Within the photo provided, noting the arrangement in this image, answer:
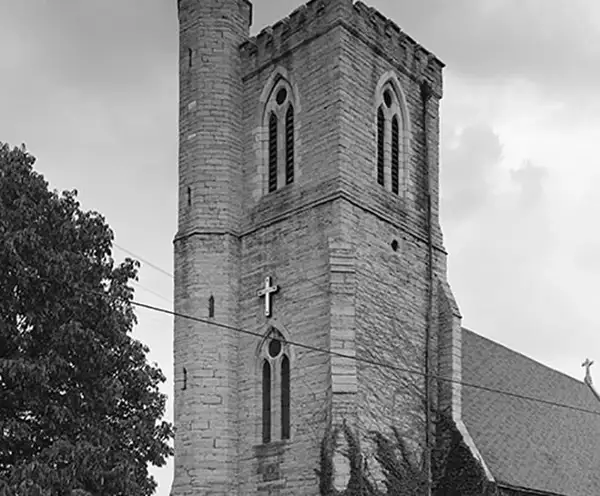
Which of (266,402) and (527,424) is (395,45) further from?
(527,424)

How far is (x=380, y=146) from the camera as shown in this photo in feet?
90.7

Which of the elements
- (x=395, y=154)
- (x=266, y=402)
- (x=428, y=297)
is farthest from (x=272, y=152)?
(x=266, y=402)

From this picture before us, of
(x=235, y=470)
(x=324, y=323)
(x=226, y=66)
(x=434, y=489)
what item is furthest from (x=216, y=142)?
(x=434, y=489)

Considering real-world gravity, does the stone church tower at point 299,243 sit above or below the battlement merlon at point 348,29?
Answer: below

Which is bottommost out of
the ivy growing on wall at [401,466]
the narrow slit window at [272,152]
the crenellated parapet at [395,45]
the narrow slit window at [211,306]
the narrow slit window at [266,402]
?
the ivy growing on wall at [401,466]

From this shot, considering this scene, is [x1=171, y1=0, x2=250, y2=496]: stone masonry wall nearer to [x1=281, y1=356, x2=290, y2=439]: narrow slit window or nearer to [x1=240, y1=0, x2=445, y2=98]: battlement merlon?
[x1=240, y1=0, x2=445, y2=98]: battlement merlon

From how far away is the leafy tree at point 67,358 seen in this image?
58.9ft

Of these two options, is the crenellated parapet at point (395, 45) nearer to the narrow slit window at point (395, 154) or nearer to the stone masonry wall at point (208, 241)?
the narrow slit window at point (395, 154)

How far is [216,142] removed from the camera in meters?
27.7

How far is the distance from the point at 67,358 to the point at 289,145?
1041 centimetres

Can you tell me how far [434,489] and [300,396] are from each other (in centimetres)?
417

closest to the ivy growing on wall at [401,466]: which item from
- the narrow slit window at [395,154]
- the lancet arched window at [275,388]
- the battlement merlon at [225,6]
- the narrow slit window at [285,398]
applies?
the narrow slit window at [285,398]

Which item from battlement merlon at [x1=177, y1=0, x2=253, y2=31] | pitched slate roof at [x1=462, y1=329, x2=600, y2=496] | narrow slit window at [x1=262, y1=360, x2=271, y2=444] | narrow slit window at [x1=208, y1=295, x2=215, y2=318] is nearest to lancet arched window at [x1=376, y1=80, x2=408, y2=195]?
battlement merlon at [x1=177, y1=0, x2=253, y2=31]

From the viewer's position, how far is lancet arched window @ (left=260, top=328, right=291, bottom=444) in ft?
81.8
